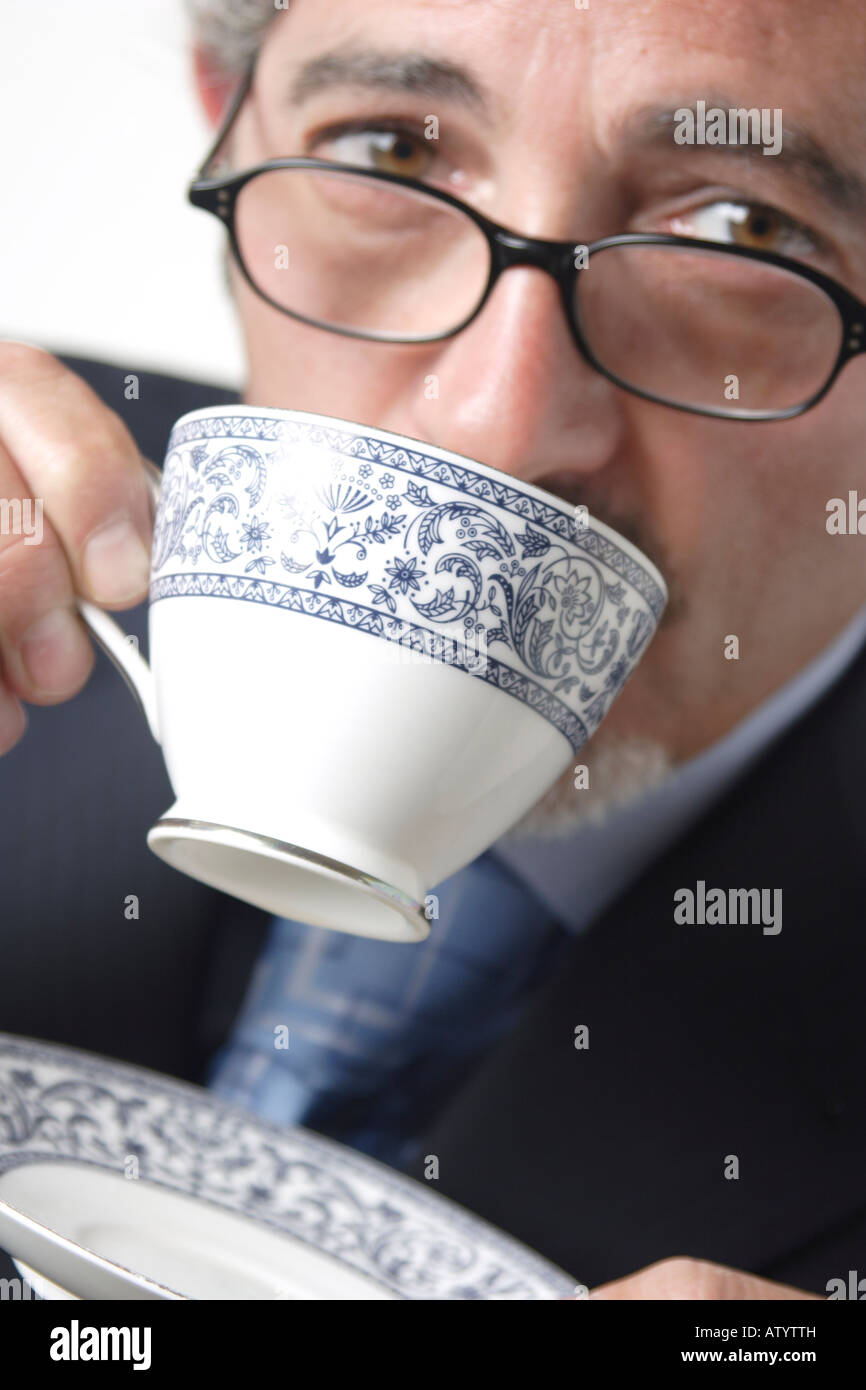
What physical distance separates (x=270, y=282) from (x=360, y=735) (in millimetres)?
566

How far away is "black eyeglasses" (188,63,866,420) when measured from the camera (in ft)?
2.61

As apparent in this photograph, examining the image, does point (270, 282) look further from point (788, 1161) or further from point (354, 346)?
point (788, 1161)

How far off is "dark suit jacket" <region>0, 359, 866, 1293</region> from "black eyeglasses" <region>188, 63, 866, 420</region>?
362 mm

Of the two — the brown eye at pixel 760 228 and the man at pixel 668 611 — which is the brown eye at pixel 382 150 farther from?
the brown eye at pixel 760 228

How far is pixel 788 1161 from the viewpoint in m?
0.98

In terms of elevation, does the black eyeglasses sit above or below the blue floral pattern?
above

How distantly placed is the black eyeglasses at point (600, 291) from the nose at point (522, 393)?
1 cm

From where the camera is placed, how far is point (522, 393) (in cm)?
73

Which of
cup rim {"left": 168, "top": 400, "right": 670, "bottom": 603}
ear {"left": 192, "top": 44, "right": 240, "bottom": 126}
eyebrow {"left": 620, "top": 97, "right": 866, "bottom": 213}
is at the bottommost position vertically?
cup rim {"left": 168, "top": 400, "right": 670, "bottom": 603}

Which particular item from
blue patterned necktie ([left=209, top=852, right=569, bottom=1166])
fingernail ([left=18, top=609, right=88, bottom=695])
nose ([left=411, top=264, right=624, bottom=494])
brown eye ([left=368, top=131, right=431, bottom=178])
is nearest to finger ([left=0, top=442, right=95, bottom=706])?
fingernail ([left=18, top=609, right=88, bottom=695])

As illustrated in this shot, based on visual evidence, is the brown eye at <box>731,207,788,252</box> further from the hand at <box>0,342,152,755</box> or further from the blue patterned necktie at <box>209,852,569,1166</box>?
the blue patterned necktie at <box>209,852,569,1166</box>

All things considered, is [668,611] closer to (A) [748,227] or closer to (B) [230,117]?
(A) [748,227]

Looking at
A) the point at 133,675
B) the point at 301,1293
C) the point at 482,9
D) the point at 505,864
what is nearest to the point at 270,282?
the point at 482,9

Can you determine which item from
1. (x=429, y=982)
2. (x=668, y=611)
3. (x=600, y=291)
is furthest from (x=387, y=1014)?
(x=600, y=291)
